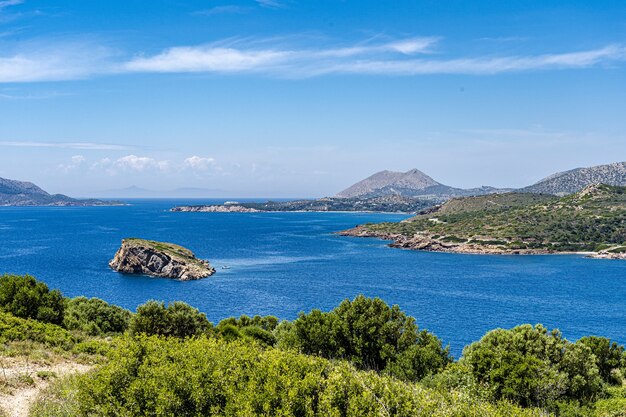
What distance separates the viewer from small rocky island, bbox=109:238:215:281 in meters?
105

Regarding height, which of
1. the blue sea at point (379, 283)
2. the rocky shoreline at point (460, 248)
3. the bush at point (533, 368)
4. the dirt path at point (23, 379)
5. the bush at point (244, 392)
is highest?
the bush at point (244, 392)

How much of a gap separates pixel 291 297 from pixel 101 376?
66.3 m

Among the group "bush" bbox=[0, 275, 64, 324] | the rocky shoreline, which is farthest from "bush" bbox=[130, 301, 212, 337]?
the rocky shoreline

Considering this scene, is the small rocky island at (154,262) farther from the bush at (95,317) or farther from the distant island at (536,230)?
the distant island at (536,230)

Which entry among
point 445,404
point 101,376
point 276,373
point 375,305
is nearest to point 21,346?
point 101,376

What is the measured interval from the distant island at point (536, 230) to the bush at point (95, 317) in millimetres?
122566

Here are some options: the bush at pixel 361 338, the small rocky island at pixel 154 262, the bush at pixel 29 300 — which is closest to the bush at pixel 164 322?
the bush at pixel 29 300

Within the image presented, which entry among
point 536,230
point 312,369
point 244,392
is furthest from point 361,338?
Result: point 536,230

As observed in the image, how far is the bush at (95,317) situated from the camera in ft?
138

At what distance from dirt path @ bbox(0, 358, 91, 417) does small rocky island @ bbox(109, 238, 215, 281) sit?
262ft

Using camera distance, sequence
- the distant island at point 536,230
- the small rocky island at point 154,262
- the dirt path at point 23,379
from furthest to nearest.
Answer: the distant island at point 536,230, the small rocky island at point 154,262, the dirt path at point 23,379

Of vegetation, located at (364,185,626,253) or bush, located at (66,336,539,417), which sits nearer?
bush, located at (66,336,539,417)

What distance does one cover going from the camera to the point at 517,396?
3117cm

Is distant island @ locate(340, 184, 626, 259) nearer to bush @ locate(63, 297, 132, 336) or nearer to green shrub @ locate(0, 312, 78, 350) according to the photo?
bush @ locate(63, 297, 132, 336)
